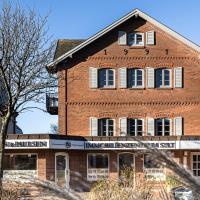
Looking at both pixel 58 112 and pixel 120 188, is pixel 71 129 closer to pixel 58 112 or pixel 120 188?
pixel 58 112

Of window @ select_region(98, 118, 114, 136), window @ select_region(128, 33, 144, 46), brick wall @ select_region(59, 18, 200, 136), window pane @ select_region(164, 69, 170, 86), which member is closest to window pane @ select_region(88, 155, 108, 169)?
window @ select_region(98, 118, 114, 136)

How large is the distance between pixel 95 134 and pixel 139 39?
6163 mm

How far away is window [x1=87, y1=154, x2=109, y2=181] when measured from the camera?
32.9 meters

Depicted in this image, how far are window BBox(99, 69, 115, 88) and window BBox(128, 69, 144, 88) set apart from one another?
1010mm

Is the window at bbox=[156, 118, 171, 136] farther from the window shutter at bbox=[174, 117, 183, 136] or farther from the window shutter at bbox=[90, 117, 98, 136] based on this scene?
the window shutter at bbox=[90, 117, 98, 136]

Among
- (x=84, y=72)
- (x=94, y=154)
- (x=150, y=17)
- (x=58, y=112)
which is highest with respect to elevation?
(x=150, y=17)

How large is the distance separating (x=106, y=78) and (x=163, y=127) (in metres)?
4.38

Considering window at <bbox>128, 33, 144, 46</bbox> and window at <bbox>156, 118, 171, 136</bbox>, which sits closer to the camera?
window at <bbox>156, 118, 171, 136</bbox>

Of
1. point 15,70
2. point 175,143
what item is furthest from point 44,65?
point 175,143

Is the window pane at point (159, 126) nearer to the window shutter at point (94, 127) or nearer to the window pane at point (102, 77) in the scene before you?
the window shutter at point (94, 127)

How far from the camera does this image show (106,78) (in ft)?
115

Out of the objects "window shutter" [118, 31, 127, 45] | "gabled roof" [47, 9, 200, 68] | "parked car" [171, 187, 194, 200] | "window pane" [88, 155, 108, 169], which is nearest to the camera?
"parked car" [171, 187, 194, 200]

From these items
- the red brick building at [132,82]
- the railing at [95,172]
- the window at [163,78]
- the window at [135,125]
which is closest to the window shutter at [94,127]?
the red brick building at [132,82]

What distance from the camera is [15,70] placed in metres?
21.4
